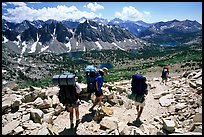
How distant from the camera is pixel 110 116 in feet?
42.1

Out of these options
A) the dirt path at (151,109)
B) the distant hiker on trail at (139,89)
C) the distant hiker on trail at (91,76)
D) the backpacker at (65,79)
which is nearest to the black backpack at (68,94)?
the backpacker at (65,79)

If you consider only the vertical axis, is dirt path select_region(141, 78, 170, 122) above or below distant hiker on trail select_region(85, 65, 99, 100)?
below

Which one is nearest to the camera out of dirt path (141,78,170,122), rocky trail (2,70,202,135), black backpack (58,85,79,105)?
rocky trail (2,70,202,135)

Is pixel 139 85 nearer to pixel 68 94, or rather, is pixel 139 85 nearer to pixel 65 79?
pixel 68 94

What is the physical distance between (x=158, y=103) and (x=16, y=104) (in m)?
8.16

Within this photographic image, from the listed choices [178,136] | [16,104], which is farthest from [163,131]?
[16,104]

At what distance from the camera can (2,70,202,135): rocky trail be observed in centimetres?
1069

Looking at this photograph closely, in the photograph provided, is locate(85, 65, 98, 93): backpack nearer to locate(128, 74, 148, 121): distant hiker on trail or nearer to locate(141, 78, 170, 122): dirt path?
locate(128, 74, 148, 121): distant hiker on trail

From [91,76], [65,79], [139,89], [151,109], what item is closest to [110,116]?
[139,89]

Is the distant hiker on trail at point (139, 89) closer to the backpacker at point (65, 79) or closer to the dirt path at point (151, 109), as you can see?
the dirt path at point (151, 109)

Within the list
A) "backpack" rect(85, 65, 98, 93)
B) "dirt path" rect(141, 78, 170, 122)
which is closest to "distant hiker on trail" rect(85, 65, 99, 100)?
"backpack" rect(85, 65, 98, 93)

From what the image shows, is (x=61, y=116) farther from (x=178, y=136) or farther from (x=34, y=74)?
(x=34, y=74)

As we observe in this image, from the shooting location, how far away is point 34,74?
196 meters

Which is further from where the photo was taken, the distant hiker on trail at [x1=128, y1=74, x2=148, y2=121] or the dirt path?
the dirt path
